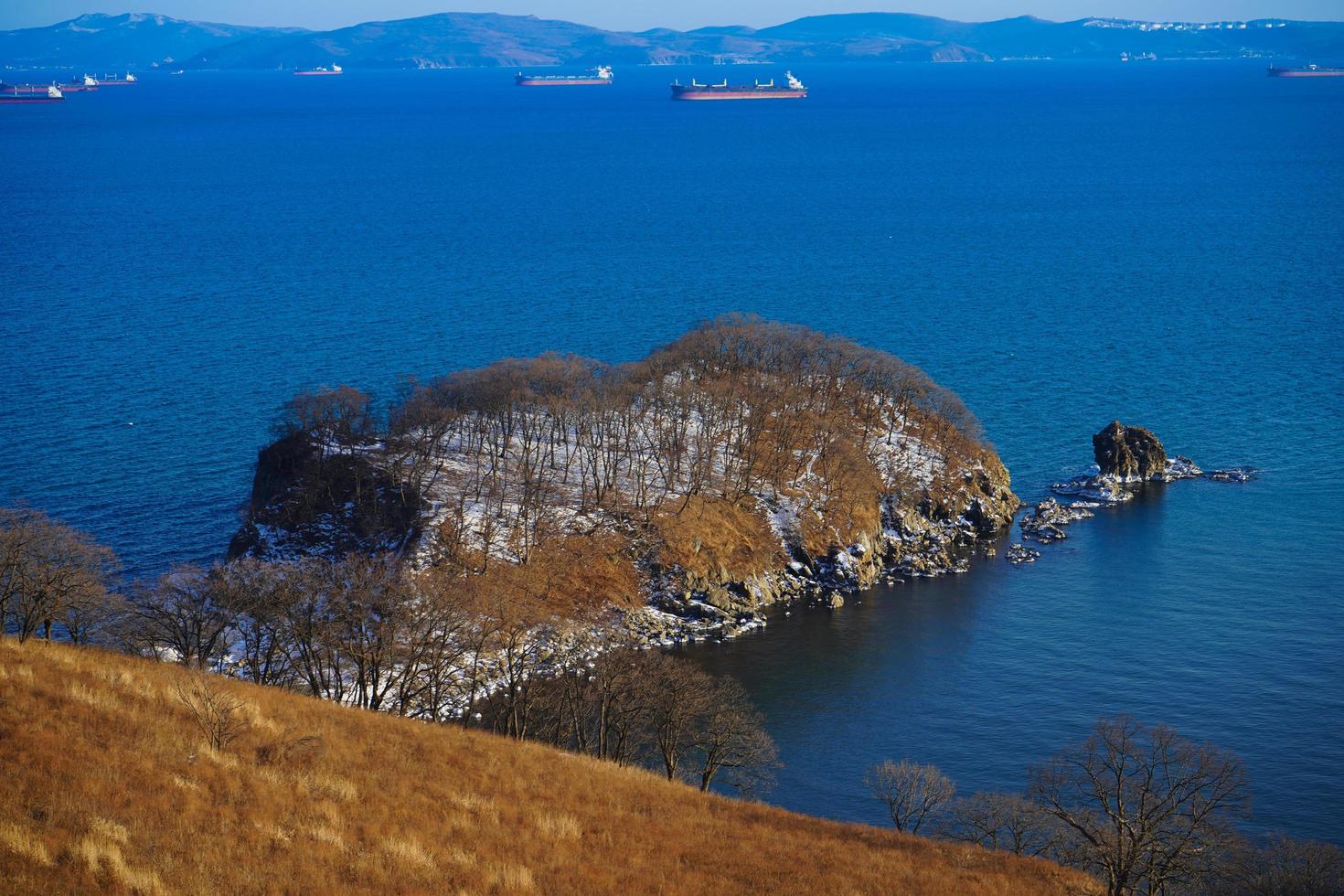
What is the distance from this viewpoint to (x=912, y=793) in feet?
169

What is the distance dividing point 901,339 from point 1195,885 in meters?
92.3

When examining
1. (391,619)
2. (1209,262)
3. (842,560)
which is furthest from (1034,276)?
(391,619)

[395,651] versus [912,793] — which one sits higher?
[395,651]

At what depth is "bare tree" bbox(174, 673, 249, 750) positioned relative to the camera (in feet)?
120

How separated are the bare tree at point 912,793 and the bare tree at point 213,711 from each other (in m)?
25.3

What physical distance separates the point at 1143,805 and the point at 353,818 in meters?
24.8

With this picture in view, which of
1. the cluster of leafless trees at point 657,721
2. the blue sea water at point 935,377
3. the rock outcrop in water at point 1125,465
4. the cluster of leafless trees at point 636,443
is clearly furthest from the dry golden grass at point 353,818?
the rock outcrop in water at point 1125,465

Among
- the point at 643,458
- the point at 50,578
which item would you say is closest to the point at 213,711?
the point at 50,578

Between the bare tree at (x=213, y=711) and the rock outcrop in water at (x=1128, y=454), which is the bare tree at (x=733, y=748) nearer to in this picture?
the bare tree at (x=213, y=711)

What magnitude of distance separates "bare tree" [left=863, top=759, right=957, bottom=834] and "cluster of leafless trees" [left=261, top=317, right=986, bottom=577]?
27.5 m

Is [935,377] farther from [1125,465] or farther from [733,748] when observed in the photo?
[733,748]

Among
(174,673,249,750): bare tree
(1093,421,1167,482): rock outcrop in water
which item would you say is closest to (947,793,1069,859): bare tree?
(174,673,249,750): bare tree

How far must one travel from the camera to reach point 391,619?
188ft

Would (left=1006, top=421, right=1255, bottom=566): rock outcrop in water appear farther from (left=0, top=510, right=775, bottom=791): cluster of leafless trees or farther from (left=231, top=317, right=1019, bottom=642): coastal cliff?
(left=0, top=510, right=775, bottom=791): cluster of leafless trees
